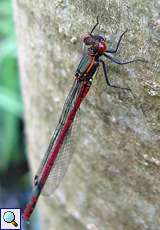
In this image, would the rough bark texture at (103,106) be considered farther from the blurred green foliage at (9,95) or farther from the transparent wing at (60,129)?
the blurred green foliage at (9,95)

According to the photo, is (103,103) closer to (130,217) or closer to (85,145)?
(85,145)

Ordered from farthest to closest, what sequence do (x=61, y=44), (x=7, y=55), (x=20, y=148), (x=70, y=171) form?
1. (x=20, y=148)
2. (x=7, y=55)
3. (x=70, y=171)
4. (x=61, y=44)

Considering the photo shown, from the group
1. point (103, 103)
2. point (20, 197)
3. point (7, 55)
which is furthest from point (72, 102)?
point (20, 197)

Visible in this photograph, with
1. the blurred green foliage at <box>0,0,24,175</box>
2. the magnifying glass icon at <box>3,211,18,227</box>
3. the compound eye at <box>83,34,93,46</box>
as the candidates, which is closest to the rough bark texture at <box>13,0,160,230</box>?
the compound eye at <box>83,34,93,46</box>

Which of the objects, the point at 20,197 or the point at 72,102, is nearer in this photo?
the point at 72,102

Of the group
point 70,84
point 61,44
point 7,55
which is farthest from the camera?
point 7,55

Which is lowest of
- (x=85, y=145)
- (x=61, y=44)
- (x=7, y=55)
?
(x=7, y=55)

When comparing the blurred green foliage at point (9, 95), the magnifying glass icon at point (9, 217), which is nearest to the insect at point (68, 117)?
the magnifying glass icon at point (9, 217)
